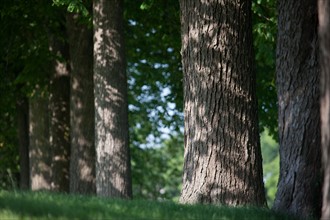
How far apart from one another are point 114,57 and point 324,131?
837 centimetres

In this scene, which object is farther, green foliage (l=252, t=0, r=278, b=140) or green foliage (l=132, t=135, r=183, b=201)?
green foliage (l=132, t=135, r=183, b=201)

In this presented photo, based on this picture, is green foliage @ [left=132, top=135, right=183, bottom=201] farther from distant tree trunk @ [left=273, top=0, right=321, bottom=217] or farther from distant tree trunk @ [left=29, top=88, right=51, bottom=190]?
distant tree trunk @ [left=273, top=0, right=321, bottom=217]

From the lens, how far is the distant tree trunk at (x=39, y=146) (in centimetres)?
2292

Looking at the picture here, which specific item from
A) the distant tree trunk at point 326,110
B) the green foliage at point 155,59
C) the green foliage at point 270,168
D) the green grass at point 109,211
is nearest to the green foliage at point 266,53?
the green foliage at point 155,59

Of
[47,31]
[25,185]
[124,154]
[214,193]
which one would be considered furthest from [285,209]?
[25,185]

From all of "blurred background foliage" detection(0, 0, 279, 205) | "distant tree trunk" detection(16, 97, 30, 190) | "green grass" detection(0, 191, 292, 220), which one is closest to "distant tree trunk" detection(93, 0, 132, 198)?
"blurred background foliage" detection(0, 0, 279, 205)

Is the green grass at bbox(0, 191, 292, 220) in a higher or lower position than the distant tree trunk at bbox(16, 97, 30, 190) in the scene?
lower

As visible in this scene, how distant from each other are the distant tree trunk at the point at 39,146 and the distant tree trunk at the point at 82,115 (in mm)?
4191

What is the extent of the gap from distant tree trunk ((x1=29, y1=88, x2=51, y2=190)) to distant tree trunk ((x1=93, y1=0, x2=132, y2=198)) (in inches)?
307

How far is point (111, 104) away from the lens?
15.2m

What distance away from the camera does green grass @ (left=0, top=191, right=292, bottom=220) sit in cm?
772

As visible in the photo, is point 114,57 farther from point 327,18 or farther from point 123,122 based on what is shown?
point 327,18

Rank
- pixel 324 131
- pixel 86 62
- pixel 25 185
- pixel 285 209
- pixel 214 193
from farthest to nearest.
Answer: pixel 25 185
pixel 86 62
pixel 214 193
pixel 285 209
pixel 324 131

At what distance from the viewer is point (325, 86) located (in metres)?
7.71
